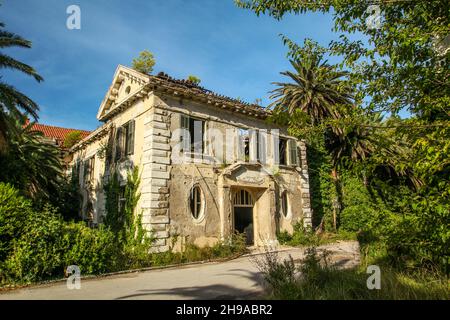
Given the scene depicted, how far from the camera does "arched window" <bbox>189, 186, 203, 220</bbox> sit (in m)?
13.1

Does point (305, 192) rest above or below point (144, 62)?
below

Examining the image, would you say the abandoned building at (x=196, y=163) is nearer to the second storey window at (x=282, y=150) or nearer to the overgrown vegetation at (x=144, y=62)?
the second storey window at (x=282, y=150)

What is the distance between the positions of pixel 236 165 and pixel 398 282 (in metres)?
9.64

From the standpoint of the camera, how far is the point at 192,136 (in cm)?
1409

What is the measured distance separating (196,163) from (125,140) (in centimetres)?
395

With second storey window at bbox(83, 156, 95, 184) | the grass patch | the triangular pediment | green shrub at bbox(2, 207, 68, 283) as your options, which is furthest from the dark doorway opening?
second storey window at bbox(83, 156, 95, 184)

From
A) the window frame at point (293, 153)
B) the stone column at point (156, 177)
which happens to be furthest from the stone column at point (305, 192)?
the stone column at point (156, 177)

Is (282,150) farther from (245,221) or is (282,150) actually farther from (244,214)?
(245,221)

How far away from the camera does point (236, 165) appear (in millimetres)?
14609

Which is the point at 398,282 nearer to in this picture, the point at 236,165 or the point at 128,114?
the point at 236,165

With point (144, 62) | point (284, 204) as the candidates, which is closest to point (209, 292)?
point (284, 204)

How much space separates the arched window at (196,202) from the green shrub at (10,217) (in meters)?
6.11

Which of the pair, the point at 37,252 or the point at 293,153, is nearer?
the point at 37,252
